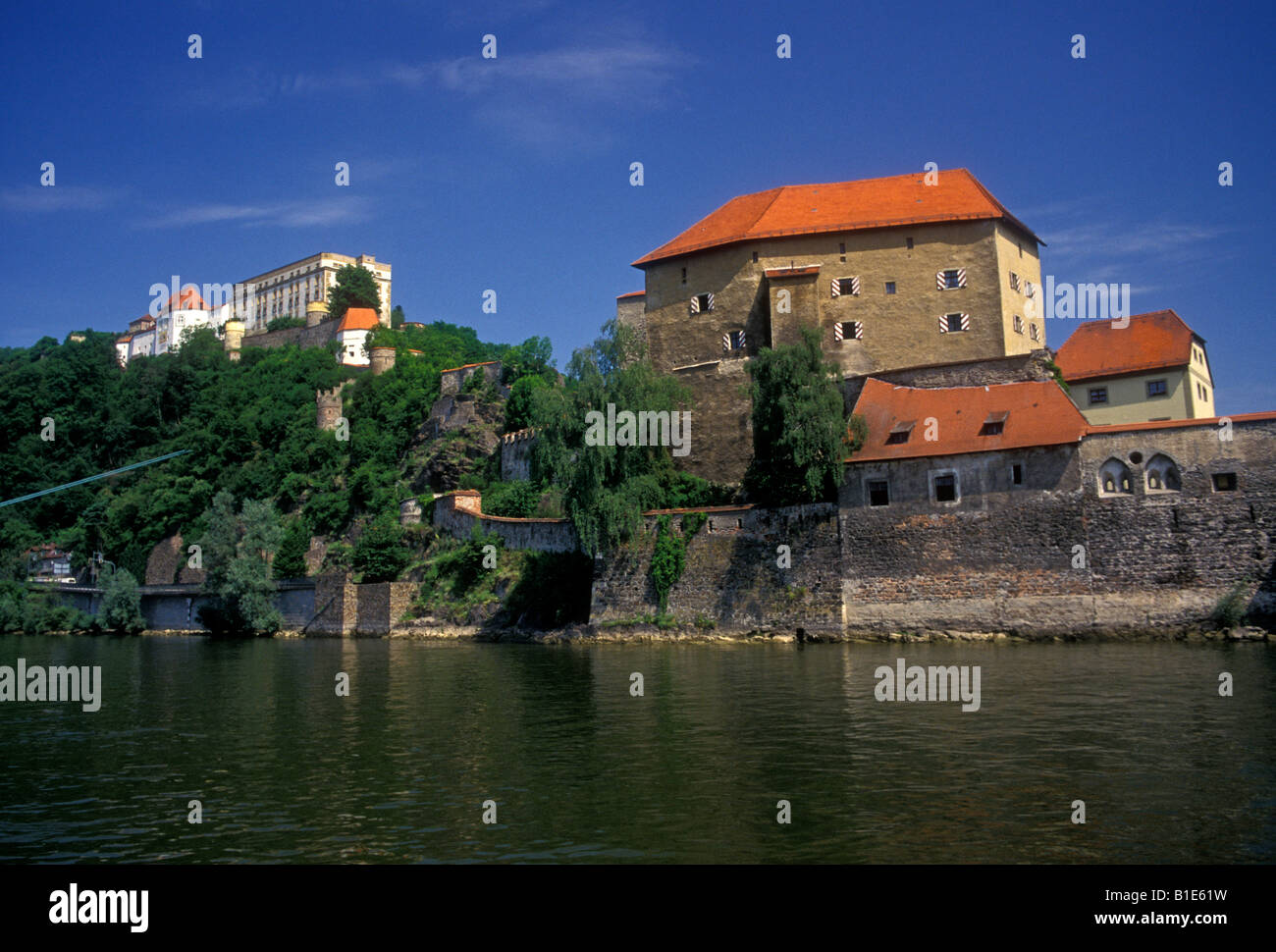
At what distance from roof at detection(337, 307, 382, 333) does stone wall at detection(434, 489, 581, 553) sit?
49042 mm

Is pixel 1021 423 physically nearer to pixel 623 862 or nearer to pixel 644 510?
pixel 644 510

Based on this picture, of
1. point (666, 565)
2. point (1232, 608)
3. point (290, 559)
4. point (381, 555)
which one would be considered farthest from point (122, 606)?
point (1232, 608)

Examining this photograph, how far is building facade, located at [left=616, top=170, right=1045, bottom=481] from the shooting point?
42531mm

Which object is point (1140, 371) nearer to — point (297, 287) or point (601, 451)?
point (601, 451)

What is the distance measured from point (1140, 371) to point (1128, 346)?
58.8 inches

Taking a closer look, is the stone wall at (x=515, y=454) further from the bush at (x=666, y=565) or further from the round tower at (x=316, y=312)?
the round tower at (x=316, y=312)

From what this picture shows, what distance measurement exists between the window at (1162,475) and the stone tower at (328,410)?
49.0m

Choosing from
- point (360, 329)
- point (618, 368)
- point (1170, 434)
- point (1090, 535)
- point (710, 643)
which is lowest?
point (710, 643)

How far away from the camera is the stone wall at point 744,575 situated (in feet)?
112

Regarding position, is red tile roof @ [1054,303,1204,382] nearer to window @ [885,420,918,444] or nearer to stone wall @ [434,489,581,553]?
window @ [885,420,918,444]

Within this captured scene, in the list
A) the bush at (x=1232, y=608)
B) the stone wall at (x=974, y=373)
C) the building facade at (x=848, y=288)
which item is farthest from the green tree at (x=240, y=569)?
the bush at (x=1232, y=608)

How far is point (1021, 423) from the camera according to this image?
107 ft
